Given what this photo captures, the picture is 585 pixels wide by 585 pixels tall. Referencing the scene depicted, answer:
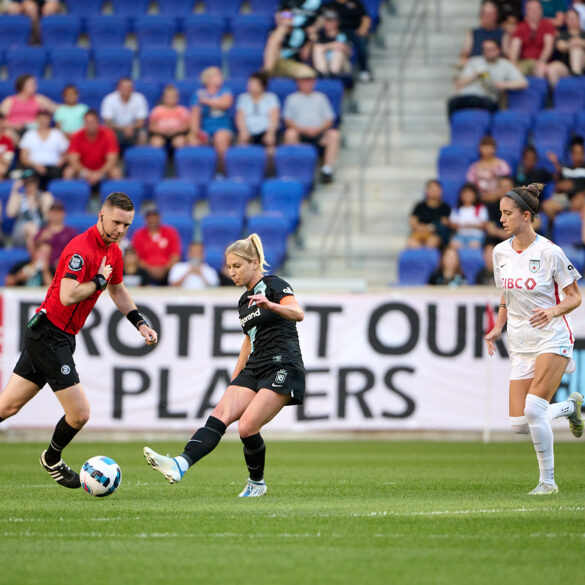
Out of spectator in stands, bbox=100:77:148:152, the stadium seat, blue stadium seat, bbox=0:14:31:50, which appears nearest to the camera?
the stadium seat

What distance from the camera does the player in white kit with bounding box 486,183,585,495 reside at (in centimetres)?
921

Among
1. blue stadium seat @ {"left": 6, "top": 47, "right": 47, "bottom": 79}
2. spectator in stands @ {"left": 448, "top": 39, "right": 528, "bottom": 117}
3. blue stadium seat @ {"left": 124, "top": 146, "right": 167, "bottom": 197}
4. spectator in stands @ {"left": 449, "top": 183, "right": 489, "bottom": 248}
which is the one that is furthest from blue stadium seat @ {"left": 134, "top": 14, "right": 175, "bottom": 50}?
spectator in stands @ {"left": 449, "top": 183, "right": 489, "bottom": 248}

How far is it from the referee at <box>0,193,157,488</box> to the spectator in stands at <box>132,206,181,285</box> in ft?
28.7

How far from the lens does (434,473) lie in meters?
11.5

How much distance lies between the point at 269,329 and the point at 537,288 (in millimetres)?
2146

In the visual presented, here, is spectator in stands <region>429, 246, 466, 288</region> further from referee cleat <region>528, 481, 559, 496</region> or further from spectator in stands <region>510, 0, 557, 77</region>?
referee cleat <region>528, 481, 559, 496</region>

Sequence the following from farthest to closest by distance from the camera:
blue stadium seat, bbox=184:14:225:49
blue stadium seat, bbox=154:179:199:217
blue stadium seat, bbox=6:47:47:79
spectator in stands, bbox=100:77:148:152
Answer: blue stadium seat, bbox=6:47:47:79 < blue stadium seat, bbox=184:14:225:49 < spectator in stands, bbox=100:77:148:152 < blue stadium seat, bbox=154:179:199:217

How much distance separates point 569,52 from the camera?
20859 millimetres

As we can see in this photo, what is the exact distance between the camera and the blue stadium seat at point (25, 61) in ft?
76.3

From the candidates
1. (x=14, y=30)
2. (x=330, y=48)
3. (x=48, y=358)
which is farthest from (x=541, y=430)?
(x=14, y=30)

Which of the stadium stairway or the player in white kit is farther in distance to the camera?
the stadium stairway

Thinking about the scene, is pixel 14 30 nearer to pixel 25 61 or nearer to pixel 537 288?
pixel 25 61

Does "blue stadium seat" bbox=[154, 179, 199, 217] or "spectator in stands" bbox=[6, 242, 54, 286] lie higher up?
"blue stadium seat" bbox=[154, 179, 199, 217]

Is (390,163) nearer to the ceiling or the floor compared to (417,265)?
nearer to the ceiling
